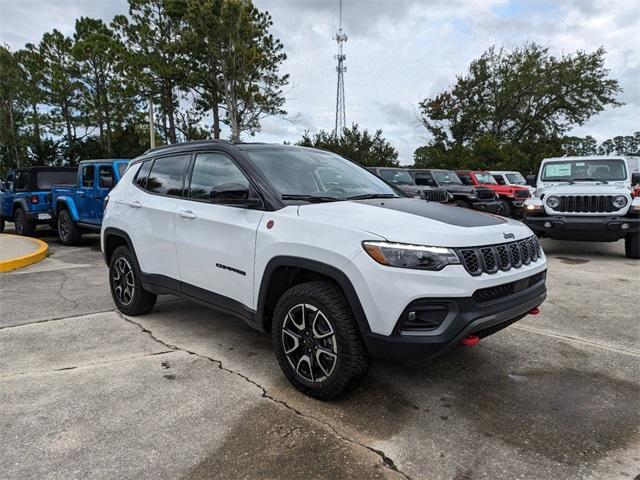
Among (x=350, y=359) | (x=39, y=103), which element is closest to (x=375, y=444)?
(x=350, y=359)

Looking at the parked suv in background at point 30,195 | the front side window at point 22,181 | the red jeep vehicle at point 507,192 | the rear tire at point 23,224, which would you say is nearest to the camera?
the parked suv in background at point 30,195

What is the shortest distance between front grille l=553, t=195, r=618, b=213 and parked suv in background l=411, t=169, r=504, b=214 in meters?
5.71

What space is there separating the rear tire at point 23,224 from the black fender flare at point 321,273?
1075 centimetres

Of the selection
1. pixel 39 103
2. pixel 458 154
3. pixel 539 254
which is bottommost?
pixel 539 254

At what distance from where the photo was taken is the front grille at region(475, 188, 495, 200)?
14.6 metres

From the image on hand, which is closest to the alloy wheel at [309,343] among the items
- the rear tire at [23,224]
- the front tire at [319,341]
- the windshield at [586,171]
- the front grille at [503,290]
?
the front tire at [319,341]

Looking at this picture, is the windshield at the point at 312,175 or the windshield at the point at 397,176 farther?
the windshield at the point at 397,176

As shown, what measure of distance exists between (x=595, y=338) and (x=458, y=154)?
33626mm

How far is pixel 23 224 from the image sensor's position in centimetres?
1175

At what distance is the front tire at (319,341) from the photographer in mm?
2795

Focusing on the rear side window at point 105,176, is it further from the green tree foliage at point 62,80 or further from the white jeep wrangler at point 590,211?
the green tree foliage at point 62,80

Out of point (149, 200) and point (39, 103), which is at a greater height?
point (39, 103)

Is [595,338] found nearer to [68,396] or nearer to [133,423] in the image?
[133,423]

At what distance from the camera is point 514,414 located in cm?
293
